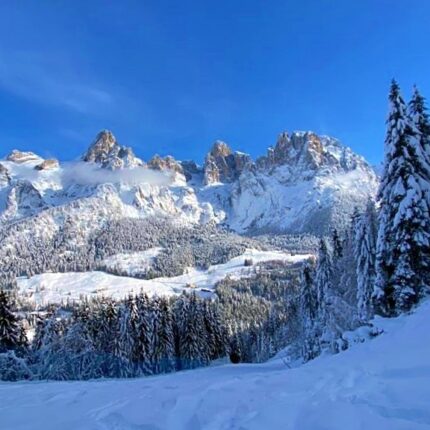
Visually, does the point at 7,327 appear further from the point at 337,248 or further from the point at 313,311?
the point at 337,248

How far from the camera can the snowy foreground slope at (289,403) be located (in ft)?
18.8

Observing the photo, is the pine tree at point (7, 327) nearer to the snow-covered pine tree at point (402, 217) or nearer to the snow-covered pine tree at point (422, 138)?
the snow-covered pine tree at point (402, 217)

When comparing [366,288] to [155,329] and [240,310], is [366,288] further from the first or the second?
[240,310]

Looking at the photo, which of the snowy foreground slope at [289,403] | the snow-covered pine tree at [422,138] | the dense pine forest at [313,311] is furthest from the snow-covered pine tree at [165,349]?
the snowy foreground slope at [289,403]

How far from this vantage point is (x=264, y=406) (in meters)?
6.94

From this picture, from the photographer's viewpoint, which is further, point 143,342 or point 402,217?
point 143,342

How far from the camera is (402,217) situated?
20.4 meters

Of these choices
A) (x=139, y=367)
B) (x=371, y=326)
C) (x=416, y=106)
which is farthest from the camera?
(x=139, y=367)

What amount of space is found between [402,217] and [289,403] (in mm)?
15822

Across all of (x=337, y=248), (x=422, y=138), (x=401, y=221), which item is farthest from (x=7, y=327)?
(x=422, y=138)

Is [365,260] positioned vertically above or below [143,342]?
above

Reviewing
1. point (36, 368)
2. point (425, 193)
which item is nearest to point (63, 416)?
point (425, 193)

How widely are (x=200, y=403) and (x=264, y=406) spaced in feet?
4.26

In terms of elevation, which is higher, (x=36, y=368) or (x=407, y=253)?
(x=407, y=253)
